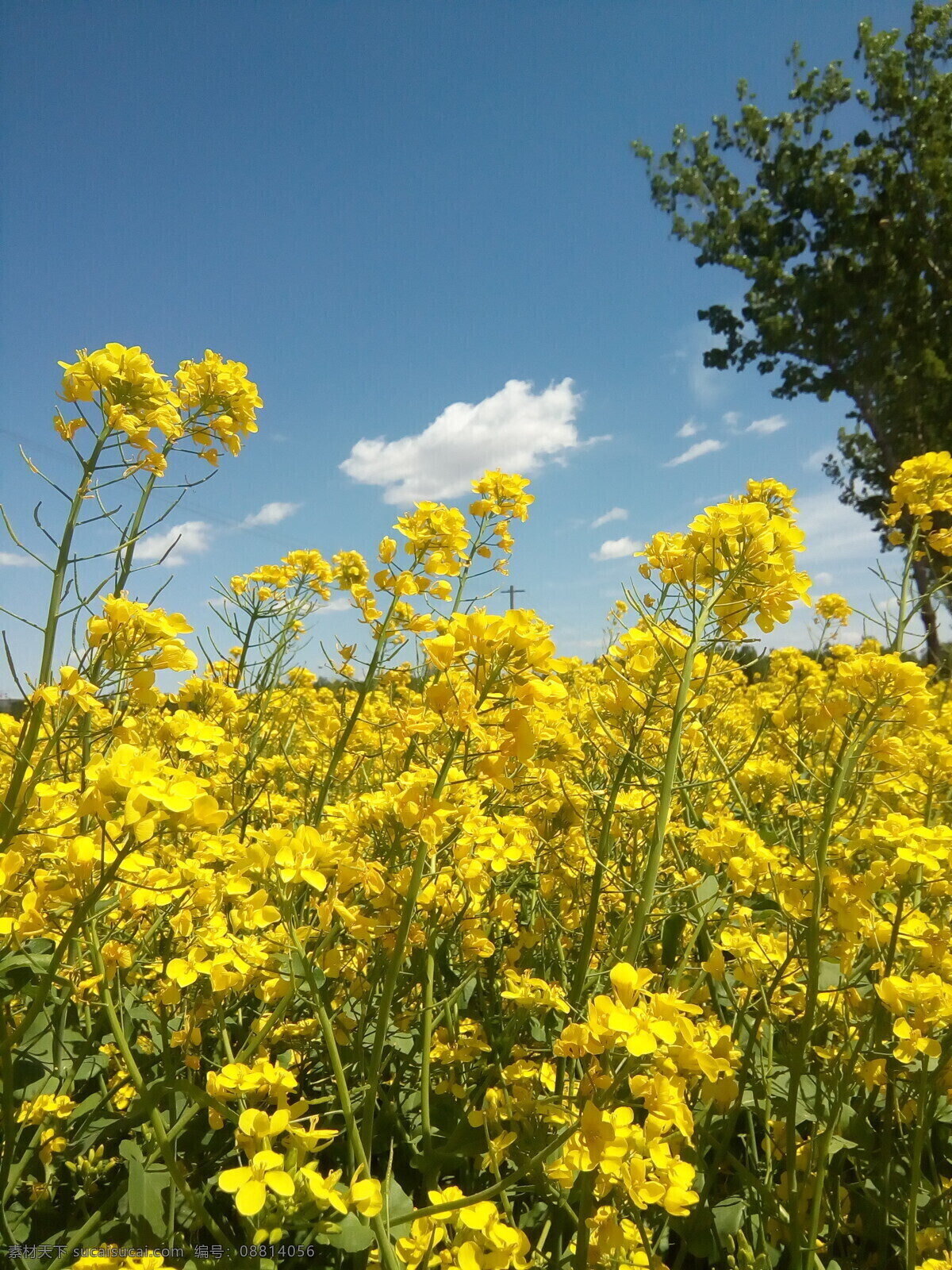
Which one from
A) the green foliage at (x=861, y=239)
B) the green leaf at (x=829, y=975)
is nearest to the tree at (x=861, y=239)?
the green foliage at (x=861, y=239)

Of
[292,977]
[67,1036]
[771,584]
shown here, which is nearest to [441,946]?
[292,977]

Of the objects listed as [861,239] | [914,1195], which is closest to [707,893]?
[914,1195]

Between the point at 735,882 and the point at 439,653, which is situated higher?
the point at 439,653

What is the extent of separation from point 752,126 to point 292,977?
2005 cm

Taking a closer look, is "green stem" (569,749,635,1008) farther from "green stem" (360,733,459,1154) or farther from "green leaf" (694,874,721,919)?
"green stem" (360,733,459,1154)

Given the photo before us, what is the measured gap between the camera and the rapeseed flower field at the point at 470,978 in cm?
117

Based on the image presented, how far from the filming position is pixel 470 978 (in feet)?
5.84

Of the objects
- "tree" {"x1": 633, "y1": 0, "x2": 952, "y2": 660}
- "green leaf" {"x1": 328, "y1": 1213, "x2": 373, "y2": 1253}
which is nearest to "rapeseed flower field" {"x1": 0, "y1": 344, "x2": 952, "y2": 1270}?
"green leaf" {"x1": 328, "y1": 1213, "x2": 373, "y2": 1253}

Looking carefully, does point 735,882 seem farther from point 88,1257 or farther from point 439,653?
point 88,1257

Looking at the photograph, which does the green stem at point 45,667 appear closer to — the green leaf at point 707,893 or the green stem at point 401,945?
the green stem at point 401,945

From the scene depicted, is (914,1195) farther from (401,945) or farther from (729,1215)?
(401,945)

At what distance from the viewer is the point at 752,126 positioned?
53.5 feet

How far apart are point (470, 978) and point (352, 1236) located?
63cm

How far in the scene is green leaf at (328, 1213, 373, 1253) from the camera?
3.84 ft
